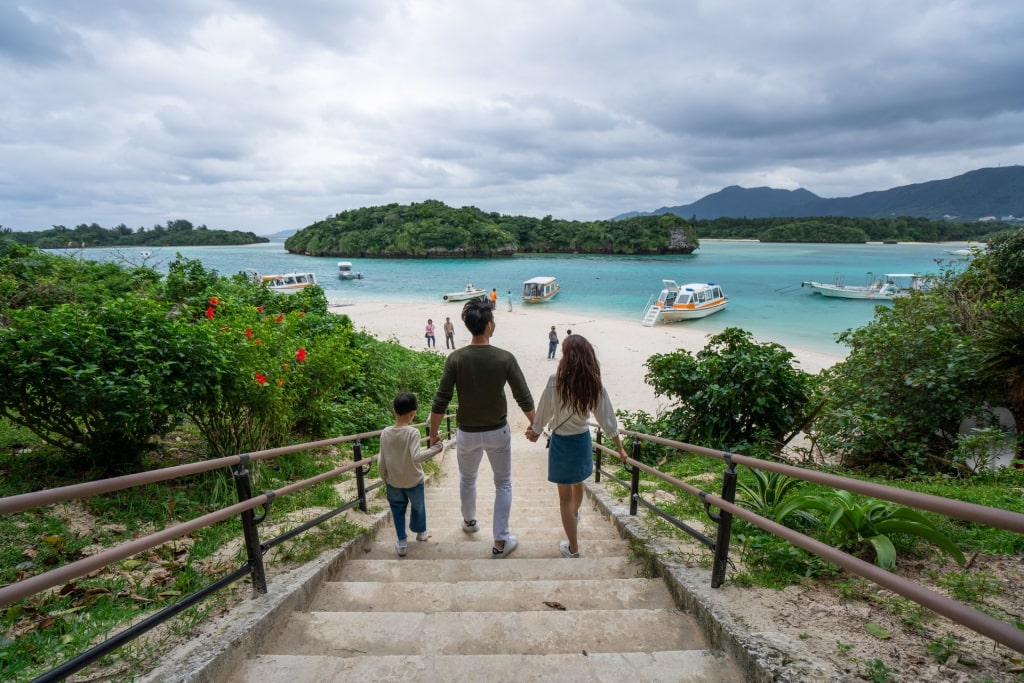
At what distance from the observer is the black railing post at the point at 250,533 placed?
232 cm

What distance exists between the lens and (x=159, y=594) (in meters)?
2.49

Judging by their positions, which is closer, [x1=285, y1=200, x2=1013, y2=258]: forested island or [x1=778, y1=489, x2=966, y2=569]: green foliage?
[x1=778, y1=489, x2=966, y2=569]: green foliage

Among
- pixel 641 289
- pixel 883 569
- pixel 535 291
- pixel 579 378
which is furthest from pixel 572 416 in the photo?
pixel 641 289

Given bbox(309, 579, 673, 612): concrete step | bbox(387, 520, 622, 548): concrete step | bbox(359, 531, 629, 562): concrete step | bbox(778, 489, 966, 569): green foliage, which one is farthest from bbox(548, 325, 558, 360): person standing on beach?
bbox(309, 579, 673, 612): concrete step

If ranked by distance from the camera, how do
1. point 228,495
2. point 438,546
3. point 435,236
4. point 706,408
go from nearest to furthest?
1. point 438,546
2. point 228,495
3. point 706,408
4. point 435,236

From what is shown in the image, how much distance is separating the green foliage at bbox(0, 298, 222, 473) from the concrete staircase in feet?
6.14

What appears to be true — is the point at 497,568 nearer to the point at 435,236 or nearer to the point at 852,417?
the point at 852,417

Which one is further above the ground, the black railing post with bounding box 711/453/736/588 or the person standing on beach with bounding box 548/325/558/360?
the black railing post with bounding box 711/453/736/588

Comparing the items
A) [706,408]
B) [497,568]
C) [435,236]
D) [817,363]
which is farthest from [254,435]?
[435,236]

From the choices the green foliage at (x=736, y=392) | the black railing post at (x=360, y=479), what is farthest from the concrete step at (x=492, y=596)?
the green foliage at (x=736, y=392)

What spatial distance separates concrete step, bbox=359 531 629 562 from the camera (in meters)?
3.44

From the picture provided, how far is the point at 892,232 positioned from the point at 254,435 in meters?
166

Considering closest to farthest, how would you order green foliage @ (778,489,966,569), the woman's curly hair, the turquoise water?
green foliage @ (778,489,966,569), the woman's curly hair, the turquoise water

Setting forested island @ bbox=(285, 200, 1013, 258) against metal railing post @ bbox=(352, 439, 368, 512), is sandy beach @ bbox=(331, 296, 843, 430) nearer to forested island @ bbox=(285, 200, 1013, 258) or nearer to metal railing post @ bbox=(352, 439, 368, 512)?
metal railing post @ bbox=(352, 439, 368, 512)
